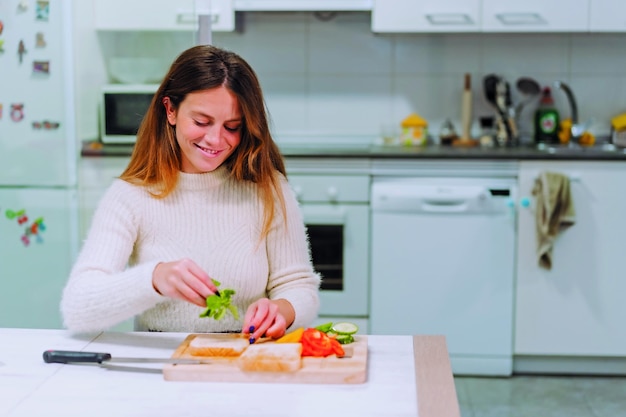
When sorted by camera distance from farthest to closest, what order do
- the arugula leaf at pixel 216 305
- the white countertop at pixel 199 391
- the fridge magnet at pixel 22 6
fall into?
the fridge magnet at pixel 22 6, the arugula leaf at pixel 216 305, the white countertop at pixel 199 391

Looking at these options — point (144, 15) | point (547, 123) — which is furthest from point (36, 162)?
point (547, 123)

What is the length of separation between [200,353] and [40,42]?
1.48 m

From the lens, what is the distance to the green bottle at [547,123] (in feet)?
12.8

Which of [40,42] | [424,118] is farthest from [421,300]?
[40,42]

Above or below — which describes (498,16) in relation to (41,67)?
above

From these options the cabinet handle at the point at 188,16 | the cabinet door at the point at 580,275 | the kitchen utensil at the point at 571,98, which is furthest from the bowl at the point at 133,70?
the kitchen utensil at the point at 571,98

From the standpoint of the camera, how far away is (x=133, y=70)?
9.77 ft

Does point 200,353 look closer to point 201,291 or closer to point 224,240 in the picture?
point 201,291

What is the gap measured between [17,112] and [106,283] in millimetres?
1142

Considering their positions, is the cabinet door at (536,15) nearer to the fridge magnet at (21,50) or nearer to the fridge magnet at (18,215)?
the fridge magnet at (21,50)

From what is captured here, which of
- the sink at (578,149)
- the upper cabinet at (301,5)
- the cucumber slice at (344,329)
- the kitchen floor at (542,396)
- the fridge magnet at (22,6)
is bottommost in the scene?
the kitchen floor at (542,396)

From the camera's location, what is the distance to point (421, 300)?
11.8ft

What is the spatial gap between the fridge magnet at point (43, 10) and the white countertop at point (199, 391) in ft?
4.26

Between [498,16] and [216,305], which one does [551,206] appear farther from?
[216,305]
